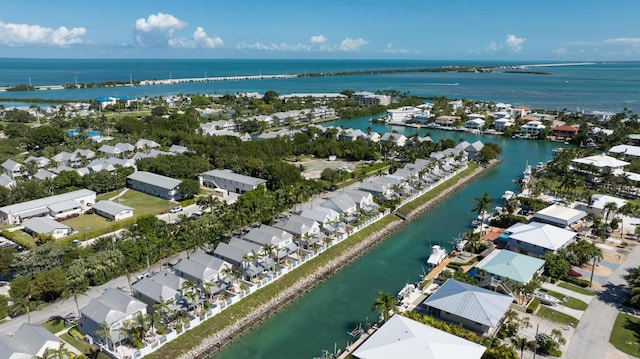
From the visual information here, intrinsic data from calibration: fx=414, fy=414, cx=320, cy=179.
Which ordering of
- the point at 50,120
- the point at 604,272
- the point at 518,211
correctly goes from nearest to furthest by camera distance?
the point at 604,272
the point at 518,211
the point at 50,120

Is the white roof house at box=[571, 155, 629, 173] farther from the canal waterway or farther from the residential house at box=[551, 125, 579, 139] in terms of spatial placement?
the residential house at box=[551, 125, 579, 139]

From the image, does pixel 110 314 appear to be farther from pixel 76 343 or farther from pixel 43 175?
pixel 43 175

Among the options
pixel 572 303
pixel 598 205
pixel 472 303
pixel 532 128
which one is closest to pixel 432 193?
pixel 598 205

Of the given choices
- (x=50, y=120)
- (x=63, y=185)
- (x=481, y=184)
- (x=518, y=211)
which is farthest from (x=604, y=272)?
(x=50, y=120)

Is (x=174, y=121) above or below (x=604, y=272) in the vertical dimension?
above

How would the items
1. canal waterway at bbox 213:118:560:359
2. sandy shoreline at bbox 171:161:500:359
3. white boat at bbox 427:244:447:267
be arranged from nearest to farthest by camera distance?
sandy shoreline at bbox 171:161:500:359
canal waterway at bbox 213:118:560:359
white boat at bbox 427:244:447:267

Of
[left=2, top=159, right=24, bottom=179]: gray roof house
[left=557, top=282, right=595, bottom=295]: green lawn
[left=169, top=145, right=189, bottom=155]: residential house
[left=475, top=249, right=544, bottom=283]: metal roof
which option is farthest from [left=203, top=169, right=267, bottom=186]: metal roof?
[left=557, top=282, right=595, bottom=295]: green lawn

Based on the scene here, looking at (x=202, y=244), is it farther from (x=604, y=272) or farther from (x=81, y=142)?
(x=81, y=142)
